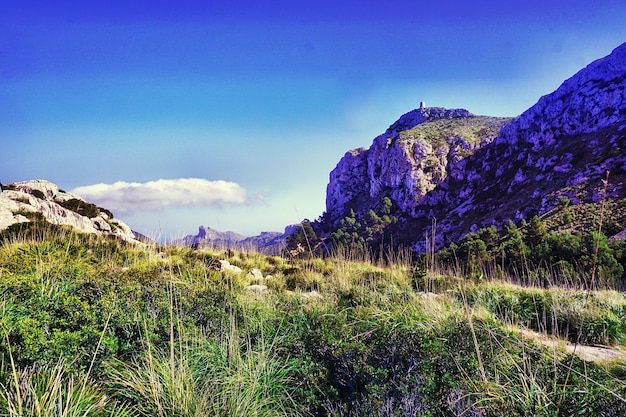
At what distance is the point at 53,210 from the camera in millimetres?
12438

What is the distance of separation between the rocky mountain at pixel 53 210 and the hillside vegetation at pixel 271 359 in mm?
6168

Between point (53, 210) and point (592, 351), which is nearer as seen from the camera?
point (592, 351)

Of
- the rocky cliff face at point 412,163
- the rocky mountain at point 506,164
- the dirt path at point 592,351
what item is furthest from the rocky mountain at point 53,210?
the rocky cliff face at point 412,163

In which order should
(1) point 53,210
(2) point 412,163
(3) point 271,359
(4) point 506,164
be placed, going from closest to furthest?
(3) point 271,359 → (1) point 53,210 → (4) point 506,164 → (2) point 412,163

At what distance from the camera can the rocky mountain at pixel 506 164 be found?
171 ft

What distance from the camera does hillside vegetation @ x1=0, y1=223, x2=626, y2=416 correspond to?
268cm

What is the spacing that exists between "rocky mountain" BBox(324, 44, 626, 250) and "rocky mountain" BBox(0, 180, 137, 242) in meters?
39.1

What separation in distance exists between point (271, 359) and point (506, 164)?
82.4 m

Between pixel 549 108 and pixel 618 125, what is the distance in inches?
619

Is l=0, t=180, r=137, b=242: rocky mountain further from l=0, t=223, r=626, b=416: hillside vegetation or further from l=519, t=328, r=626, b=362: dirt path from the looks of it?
l=519, t=328, r=626, b=362: dirt path

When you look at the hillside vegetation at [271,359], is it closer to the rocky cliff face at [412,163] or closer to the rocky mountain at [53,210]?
the rocky mountain at [53,210]

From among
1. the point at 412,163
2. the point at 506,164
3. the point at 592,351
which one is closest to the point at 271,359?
the point at 592,351

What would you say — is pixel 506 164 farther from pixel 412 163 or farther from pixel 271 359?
pixel 271 359

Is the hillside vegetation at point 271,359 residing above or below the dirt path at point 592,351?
above
